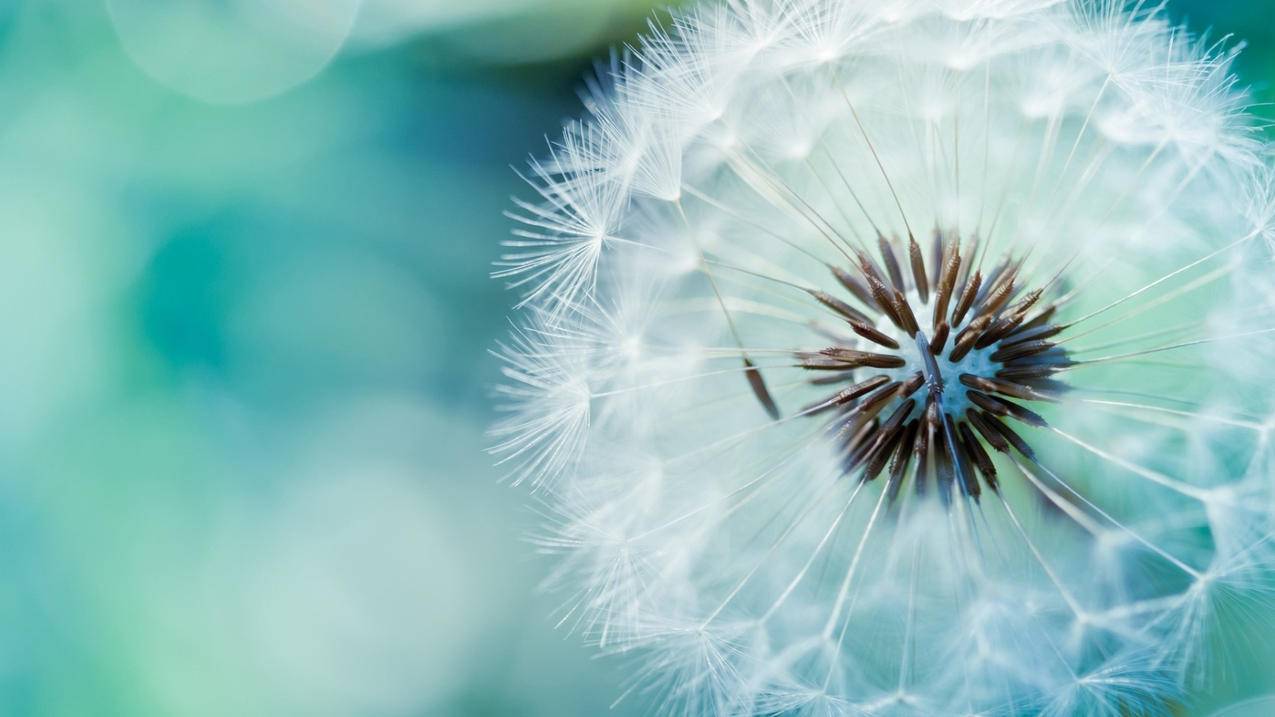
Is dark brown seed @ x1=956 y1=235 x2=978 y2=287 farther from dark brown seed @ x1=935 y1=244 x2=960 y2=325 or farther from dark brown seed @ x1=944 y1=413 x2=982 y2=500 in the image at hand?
dark brown seed @ x1=944 y1=413 x2=982 y2=500

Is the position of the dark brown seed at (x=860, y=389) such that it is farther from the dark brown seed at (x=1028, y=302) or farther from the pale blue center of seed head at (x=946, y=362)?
the dark brown seed at (x=1028, y=302)

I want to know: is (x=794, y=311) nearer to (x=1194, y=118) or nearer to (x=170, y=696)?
(x=1194, y=118)

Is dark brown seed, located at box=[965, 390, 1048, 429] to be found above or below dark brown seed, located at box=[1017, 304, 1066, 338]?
below

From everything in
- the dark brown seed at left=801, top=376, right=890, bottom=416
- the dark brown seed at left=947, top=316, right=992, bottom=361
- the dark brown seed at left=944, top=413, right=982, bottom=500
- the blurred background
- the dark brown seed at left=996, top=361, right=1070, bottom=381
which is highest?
the blurred background

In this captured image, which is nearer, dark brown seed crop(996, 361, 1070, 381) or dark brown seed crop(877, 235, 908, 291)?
dark brown seed crop(996, 361, 1070, 381)

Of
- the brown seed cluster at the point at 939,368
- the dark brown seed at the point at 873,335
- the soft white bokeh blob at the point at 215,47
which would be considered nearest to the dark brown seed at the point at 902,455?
the brown seed cluster at the point at 939,368

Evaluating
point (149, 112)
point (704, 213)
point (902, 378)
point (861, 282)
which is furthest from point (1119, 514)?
point (149, 112)

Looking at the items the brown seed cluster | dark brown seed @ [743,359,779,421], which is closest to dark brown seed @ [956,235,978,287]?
the brown seed cluster
